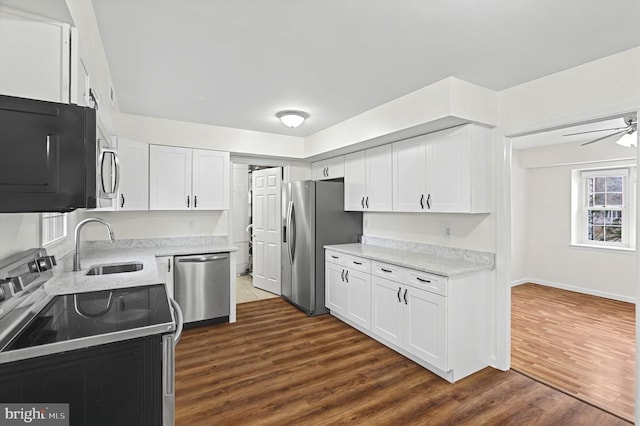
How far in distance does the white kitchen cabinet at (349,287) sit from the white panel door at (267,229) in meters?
1.23

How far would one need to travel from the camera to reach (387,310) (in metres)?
3.28

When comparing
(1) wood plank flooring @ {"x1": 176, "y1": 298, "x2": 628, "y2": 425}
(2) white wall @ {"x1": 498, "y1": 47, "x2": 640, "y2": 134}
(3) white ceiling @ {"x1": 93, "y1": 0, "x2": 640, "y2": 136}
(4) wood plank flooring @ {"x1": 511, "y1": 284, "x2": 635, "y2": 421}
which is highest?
(3) white ceiling @ {"x1": 93, "y1": 0, "x2": 640, "y2": 136}

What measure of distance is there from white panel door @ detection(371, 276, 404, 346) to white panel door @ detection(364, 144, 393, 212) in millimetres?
909

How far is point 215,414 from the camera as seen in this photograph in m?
2.26

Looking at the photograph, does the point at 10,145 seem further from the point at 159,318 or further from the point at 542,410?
the point at 542,410

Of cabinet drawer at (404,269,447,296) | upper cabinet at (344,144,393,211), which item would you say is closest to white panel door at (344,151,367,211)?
upper cabinet at (344,144,393,211)

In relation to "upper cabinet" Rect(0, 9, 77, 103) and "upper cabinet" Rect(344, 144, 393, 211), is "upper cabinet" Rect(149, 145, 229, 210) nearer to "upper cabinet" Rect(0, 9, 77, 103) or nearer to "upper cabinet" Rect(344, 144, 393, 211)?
"upper cabinet" Rect(344, 144, 393, 211)

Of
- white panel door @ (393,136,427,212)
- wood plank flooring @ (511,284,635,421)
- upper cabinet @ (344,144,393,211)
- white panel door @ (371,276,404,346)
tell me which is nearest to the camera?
wood plank flooring @ (511,284,635,421)

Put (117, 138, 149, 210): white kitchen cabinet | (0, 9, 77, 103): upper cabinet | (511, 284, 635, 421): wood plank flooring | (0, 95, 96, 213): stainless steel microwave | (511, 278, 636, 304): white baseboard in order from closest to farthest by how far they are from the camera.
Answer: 1. (0, 95, 96, 213): stainless steel microwave
2. (0, 9, 77, 103): upper cabinet
3. (511, 284, 635, 421): wood plank flooring
4. (117, 138, 149, 210): white kitchen cabinet
5. (511, 278, 636, 304): white baseboard

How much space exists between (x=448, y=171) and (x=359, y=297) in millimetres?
1682

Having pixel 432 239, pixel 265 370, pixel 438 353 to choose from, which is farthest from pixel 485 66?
pixel 265 370

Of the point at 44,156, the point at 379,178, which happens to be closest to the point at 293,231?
the point at 379,178

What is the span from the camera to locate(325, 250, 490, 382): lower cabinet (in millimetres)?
2691

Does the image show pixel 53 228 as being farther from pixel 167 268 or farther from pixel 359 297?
pixel 359 297
